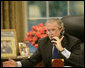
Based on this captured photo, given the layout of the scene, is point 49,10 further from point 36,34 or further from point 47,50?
point 47,50

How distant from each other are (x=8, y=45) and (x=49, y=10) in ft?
3.48

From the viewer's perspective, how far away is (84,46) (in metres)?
2.62

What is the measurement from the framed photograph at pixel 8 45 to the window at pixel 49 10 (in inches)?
28.7

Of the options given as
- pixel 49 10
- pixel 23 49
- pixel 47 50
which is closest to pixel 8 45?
pixel 23 49

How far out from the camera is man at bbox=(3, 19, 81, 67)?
219cm

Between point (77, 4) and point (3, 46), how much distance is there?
1.42m

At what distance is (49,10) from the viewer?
3543 millimetres

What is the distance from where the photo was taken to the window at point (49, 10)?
3.50 meters

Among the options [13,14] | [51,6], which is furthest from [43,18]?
[13,14]

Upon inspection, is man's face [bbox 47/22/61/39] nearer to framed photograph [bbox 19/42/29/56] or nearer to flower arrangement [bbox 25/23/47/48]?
flower arrangement [bbox 25/23/47/48]

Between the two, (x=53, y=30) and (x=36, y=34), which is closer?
(x=53, y=30)

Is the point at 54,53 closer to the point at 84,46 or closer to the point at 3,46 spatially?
the point at 84,46

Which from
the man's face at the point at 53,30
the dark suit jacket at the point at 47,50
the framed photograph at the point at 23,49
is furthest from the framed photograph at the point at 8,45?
the man's face at the point at 53,30

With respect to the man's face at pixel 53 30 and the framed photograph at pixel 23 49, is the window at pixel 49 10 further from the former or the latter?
the man's face at pixel 53 30
